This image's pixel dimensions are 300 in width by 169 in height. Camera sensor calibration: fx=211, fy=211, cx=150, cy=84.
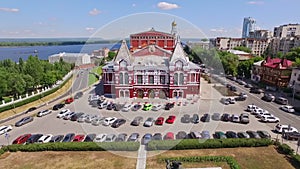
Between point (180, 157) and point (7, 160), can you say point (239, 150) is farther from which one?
point (7, 160)

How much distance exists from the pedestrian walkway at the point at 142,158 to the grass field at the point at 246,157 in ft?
1.49

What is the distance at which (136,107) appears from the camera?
120 feet

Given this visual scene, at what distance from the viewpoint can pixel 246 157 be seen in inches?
826

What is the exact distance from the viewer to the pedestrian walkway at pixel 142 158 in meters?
19.8

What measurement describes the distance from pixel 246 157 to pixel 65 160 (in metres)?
17.9

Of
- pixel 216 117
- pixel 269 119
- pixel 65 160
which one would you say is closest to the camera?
pixel 65 160

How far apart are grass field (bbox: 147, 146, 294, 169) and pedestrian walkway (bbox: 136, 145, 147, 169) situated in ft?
1.49

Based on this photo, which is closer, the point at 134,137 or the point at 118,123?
the point at 134,137

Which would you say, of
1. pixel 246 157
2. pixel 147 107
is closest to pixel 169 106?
pixel 147 107

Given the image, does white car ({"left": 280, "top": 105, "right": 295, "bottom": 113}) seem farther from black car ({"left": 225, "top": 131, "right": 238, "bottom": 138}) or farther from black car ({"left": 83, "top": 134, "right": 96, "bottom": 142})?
black car ({"left": 83, "top": 134, "right": 96, "bottom": 142})

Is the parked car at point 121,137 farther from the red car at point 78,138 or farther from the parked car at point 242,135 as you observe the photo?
the parked car at point 242,135

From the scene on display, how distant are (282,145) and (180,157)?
11137 mm

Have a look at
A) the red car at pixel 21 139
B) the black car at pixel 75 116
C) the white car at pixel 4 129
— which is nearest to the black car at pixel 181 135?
the black car at pixel 75 116

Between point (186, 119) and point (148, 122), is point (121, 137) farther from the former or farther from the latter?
point (186, 119)
